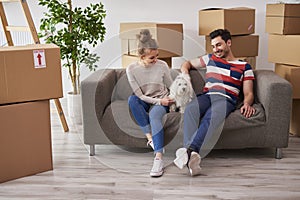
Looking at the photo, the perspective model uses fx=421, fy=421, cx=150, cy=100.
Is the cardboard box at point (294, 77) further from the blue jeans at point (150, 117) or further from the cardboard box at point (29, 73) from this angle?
the cardboard box at point (29, 73)

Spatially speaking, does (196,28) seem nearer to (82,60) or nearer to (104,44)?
(104,44)

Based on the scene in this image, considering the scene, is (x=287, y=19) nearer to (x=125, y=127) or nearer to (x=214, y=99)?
(x=214, y=99)

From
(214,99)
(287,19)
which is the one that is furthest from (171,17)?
(214,99)

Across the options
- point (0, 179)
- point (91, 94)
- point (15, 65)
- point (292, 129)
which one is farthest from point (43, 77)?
point (292, 129)

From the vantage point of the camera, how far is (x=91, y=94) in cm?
274

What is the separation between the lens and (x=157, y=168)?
2.54 metres

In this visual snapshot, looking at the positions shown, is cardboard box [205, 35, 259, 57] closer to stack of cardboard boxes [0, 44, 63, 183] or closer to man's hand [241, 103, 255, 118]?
man's hand [241, 103, 255, 118]

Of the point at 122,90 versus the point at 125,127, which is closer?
the point at 125,127

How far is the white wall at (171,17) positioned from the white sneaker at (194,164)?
1.57 m

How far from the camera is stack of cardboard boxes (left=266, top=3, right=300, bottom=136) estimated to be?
3043 millimetres

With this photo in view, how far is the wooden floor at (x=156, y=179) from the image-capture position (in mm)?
2281

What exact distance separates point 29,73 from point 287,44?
1867 mm

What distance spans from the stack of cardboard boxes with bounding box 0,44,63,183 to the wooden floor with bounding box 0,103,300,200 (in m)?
0.12

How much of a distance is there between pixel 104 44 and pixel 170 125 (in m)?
1.67
